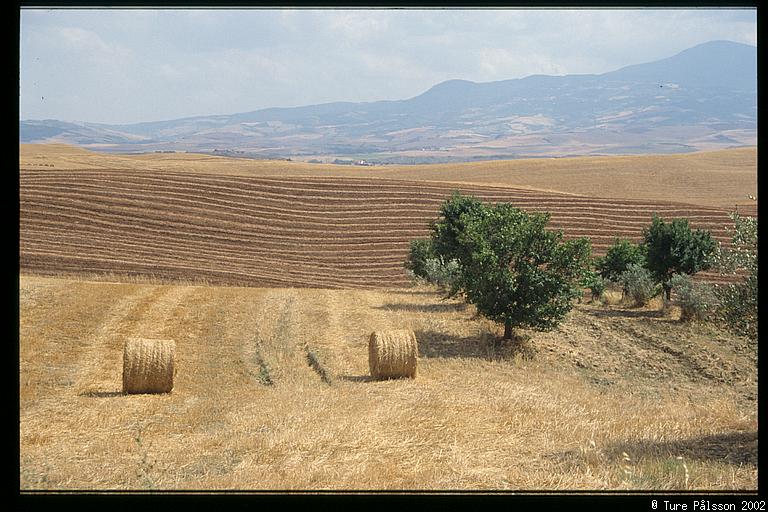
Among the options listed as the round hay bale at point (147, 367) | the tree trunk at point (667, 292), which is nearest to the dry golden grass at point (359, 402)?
the round hay bale at point (147, 367)

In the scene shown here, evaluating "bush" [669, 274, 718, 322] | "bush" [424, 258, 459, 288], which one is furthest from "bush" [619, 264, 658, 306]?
"bush" [424, 258, 459, 288]

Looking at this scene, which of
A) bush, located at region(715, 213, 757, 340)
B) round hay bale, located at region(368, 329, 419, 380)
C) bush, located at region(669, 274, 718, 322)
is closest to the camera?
bush, located at region(715, 213, 757, 340)

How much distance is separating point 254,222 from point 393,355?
4280 centimetres

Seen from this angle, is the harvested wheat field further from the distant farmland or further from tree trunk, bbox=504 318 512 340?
tree trunk, bbox=504 318 512 340

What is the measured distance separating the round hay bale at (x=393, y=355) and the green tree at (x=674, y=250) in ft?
73.8

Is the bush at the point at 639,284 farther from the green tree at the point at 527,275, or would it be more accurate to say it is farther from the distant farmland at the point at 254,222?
the distant farmland at the point at 254,222

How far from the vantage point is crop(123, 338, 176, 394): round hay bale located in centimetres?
1664

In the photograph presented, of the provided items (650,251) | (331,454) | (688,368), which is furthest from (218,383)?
(650,251)

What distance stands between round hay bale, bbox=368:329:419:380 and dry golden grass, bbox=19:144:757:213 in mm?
57800

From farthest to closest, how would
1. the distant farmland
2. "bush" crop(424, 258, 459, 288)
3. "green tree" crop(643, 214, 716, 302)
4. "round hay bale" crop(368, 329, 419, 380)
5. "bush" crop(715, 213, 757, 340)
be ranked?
the distant farmland
"green tree" crop(643, 214, 716, 302)
"bush" crop(424, 258, 459, 288)
"round hay bale" crop(368, 329, 419, 380)
"bush" crop(715, 213, 757, 340)

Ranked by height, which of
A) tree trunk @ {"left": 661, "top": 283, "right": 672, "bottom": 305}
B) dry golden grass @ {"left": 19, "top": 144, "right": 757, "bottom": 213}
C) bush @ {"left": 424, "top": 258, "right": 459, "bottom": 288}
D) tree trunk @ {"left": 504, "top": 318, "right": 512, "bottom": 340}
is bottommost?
tree trunk @ {"left": 504, "top": 318, "right": 512, "bottom": 340}

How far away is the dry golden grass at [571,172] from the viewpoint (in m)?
77.2

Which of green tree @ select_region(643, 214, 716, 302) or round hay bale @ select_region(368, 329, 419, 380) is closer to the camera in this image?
round hay bale @ select_region(368, 329, 419, 380)
